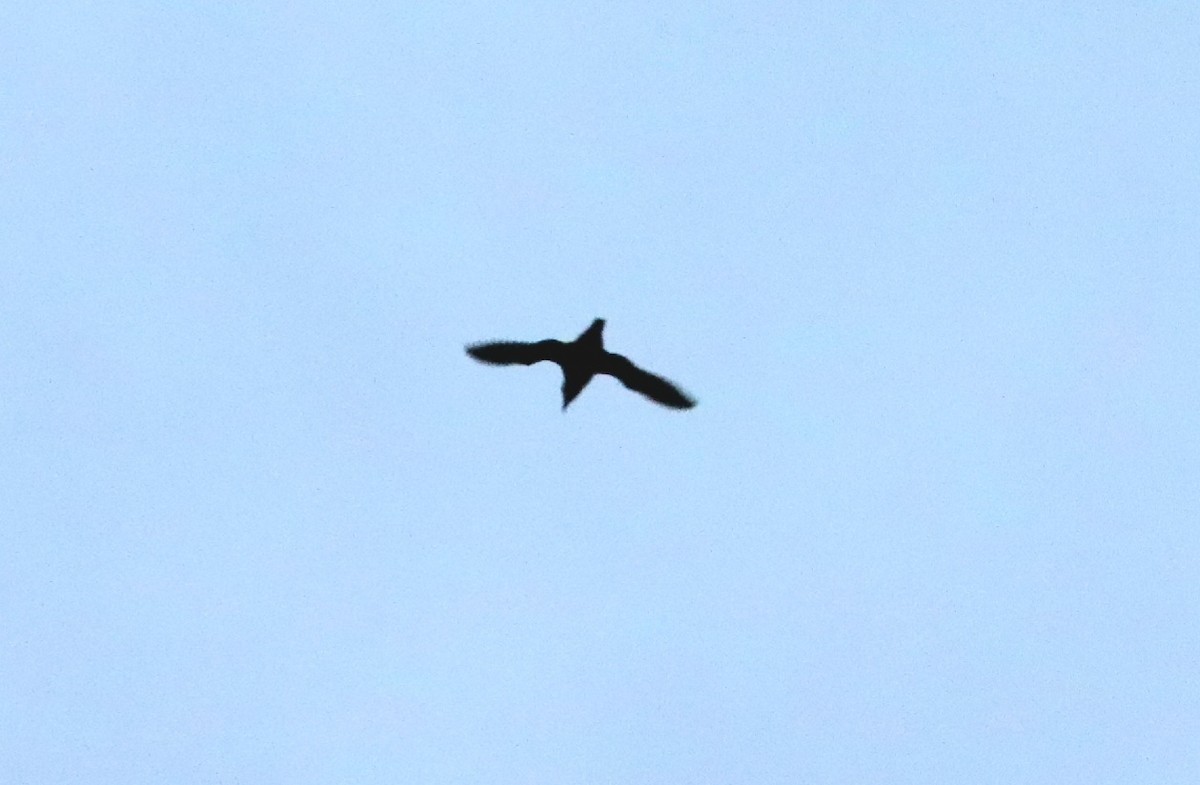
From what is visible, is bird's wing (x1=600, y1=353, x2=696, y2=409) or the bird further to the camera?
bird's wing (x1=600, y1=353, x2=696, y2=409)

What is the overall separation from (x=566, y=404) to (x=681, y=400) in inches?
91.2

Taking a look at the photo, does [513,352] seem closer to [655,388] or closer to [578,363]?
[578,363]

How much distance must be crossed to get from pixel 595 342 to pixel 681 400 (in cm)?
264

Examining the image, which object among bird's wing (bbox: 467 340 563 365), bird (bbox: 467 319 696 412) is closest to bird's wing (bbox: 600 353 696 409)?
bird (bbox: 467 319 696 412)

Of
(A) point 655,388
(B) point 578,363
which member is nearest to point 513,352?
(B) point 578,363

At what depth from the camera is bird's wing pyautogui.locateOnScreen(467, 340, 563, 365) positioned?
41688 millimetres

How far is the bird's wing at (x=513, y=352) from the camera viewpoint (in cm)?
4169

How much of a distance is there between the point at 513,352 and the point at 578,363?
4.47ft

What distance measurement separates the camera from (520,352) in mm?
41875

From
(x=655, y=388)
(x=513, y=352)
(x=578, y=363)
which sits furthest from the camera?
(x=655, y=388)

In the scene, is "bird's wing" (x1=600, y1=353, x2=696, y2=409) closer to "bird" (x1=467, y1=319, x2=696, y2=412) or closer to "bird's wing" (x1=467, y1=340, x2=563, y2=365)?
"bird" (x1=467, y1=319, x2=696, y2=412)

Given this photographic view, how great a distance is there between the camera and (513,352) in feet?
137

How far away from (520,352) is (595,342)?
6.49 feet

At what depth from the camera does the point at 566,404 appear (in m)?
42.1
